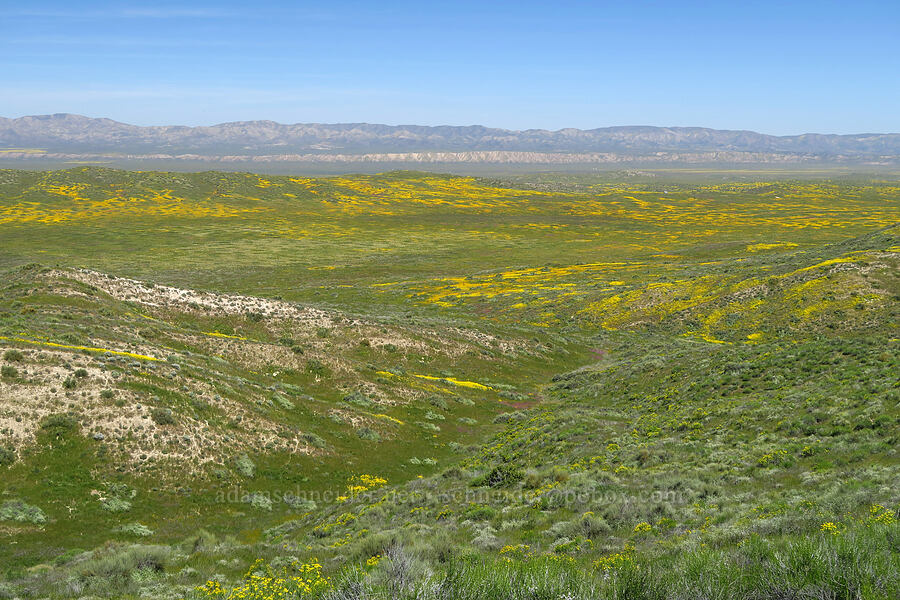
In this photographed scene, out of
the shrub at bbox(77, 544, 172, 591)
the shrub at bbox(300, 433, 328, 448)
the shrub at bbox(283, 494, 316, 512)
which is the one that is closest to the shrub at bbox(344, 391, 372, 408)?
the shrub at bbox(300, 433, 328, 448)

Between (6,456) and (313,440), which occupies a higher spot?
(6,456)

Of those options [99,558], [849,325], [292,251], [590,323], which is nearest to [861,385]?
[849,325]

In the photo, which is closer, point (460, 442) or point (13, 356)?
point (13, 356)

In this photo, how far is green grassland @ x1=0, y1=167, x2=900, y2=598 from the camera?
9.91 metres

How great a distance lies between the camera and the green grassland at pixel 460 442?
9914mm

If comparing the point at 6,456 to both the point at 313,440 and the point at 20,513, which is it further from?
the point at 313,440

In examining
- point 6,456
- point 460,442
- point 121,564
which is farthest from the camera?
point 460,442

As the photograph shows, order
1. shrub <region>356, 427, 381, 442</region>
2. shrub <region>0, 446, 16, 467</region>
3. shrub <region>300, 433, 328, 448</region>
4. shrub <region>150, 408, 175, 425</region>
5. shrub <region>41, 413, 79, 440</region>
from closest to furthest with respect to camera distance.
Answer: shrub <region>0, 446, 16, 467</region>, shrub <region>41, 413, 79, 440</region>, shrub <region>150, 408, 175, 425</region>, shrub <region>300, 433, 328, 448</region>, shrub <region>356, 427, 381, 442</region>

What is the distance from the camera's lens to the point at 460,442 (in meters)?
28.7

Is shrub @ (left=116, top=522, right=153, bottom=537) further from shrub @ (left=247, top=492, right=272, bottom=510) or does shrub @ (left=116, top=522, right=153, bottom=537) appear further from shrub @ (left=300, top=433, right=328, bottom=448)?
shrub @ (left=300, top=433, right=328, bottom=448)

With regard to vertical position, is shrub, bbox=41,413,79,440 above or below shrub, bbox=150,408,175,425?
above

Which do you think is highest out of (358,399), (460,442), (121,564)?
(121,564)

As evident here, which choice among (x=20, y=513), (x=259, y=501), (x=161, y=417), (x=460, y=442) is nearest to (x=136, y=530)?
(x=20, y=513)

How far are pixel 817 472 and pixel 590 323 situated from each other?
43.5 meters
